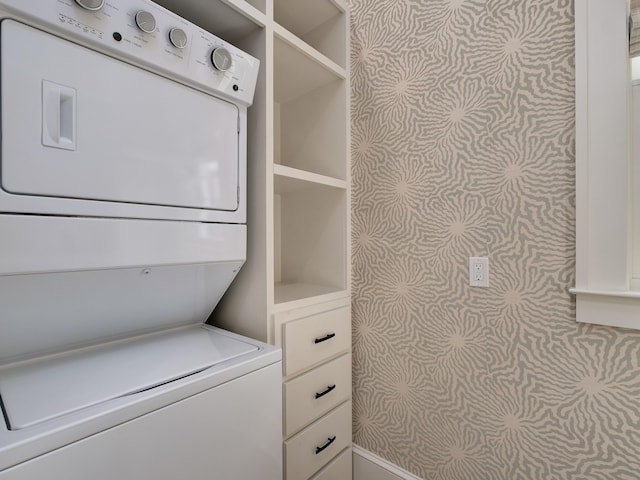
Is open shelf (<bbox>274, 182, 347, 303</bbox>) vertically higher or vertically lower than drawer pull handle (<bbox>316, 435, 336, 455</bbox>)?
higher

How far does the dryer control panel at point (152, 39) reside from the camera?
2.30 ft

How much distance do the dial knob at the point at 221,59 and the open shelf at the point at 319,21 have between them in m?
0.70

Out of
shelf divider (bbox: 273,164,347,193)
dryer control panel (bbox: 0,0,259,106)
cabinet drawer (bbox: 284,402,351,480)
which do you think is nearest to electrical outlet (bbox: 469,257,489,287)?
shelf divider (bbox: 273,164,347,193)

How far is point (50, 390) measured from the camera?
724 millimetres

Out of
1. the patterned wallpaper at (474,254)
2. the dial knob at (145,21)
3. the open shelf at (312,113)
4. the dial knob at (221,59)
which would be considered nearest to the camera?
the dial knob at (145,21)

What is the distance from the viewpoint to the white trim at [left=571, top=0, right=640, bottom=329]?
3.33 feet

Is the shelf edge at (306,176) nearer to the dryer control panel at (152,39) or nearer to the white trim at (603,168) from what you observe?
the dryer control panel at (152,39)

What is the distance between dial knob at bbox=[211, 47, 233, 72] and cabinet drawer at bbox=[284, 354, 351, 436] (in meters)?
1.11

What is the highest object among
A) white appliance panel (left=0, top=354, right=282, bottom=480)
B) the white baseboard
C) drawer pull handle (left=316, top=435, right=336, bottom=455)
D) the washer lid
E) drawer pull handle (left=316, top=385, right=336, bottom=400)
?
the washer lid

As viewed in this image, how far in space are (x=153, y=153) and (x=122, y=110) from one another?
0.39 feet

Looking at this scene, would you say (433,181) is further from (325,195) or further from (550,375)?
(550,375)

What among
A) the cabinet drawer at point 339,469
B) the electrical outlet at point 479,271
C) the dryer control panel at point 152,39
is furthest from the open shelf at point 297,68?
the cabinet drawer at point 339,469

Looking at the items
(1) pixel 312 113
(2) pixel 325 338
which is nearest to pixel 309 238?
(2) pixel 325 338

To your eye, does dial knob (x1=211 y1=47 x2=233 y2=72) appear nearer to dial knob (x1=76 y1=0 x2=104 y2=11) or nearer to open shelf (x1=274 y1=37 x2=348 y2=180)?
dial knob (x1=76 y1=0 x2=104 y2=11)
